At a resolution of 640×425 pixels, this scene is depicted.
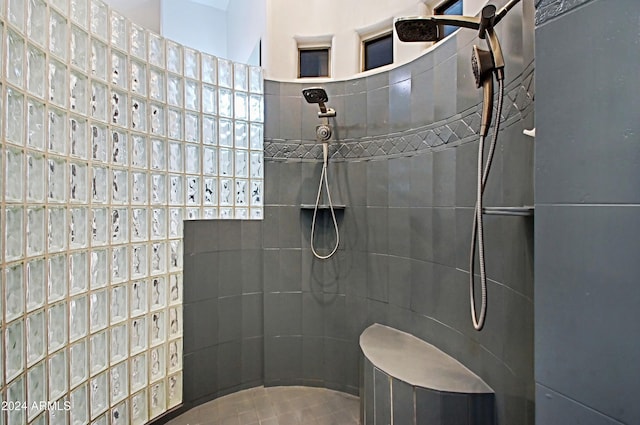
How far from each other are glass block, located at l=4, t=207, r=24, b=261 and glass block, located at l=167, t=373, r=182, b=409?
4.05ft

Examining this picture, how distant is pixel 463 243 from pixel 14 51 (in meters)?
1.94

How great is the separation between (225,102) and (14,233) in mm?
1430

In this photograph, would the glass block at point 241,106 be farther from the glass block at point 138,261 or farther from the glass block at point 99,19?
the glass block at point 138,261

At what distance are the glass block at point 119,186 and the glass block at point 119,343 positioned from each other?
0.66m

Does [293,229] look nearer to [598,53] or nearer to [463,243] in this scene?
[463,243]

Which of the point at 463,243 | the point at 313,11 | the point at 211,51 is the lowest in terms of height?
the point at 463,243

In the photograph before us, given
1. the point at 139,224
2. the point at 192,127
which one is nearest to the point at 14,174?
the point at 139,224

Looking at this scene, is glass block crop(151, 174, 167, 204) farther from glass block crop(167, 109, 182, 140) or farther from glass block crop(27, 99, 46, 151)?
glass block crop(27, 99, 46, 151)

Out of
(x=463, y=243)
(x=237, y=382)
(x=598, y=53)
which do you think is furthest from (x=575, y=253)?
(x=237, y=382)

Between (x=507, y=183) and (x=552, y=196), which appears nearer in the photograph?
(x=552, y=196)

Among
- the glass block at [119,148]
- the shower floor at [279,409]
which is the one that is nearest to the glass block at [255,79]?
the glass block at [119,148]

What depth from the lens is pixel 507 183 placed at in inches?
48.0

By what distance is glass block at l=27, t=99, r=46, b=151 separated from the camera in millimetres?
1189

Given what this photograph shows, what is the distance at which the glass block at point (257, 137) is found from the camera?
7.62 feet
